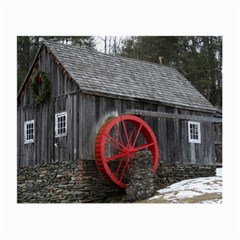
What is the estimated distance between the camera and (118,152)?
1877 cm

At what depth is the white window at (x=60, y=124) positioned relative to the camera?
60.7 feet

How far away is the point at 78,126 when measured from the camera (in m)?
17.9

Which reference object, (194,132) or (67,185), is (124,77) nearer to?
(194,132)

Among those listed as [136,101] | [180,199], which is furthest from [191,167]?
[180,199]

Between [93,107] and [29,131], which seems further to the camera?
[29,131]

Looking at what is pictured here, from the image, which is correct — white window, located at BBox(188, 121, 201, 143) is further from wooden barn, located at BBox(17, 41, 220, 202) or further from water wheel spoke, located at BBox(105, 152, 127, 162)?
water wheel spoke, located at BBox(105, 152, 127, 162)

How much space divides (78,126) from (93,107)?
883 millimetres

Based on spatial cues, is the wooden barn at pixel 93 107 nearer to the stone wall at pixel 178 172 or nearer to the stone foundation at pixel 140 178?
the stone wall at pixel 178 172

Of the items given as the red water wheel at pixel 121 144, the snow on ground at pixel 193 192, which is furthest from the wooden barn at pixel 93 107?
the snow on ground at pixel 193 192

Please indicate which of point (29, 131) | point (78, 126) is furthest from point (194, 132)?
point (29, 131)

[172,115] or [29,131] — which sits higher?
[172,115]

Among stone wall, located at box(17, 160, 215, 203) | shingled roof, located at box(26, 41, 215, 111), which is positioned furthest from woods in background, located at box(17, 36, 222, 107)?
stone wall, located at box(17, 160, 215, 203)

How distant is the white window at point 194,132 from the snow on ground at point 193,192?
2.61 metres
